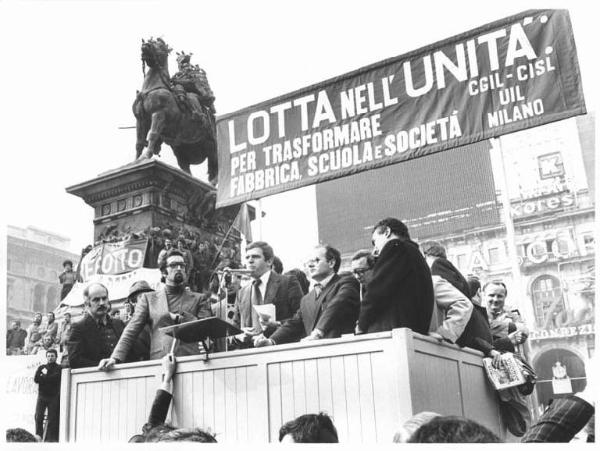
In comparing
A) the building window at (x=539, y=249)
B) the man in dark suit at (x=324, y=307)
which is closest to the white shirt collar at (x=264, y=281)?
the man in dark suit at (x=324, y=307)

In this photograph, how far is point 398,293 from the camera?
2.49 metres

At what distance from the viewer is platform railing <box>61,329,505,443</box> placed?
2305mm

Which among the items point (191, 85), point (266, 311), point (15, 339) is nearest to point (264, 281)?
point (266, 311)

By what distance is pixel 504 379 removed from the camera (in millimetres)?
2707

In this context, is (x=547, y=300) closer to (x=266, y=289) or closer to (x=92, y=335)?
(x=266, y=289)

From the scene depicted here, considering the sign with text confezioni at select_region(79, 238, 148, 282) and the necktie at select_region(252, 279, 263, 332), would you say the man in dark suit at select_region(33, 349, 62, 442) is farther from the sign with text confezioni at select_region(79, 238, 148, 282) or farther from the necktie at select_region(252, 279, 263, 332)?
the necktie at select_region(252, 279, 263, 332)

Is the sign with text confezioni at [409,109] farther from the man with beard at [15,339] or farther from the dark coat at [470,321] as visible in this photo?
the man with beard at [15,339]

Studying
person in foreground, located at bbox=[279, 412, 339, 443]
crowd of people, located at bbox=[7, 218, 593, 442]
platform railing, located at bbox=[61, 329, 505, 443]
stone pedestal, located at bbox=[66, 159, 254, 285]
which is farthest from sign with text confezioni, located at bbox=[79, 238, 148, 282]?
person in foreground, located at bbox=[279, 412, 339, 443]

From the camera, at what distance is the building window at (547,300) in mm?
5062

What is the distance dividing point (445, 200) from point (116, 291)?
3105 mm

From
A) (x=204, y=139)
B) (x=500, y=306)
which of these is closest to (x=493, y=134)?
(x=500, y=306)

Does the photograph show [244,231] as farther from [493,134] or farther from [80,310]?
[493,134]

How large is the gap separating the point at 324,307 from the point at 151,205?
275 centimetres

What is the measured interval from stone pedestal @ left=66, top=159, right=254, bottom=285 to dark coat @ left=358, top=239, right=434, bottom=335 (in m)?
2.92
